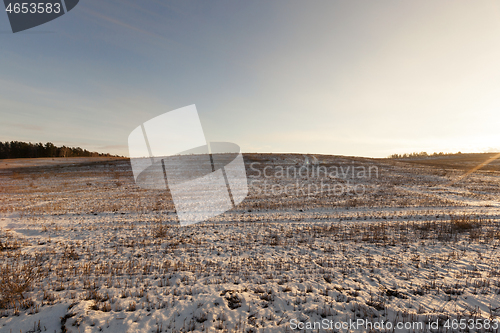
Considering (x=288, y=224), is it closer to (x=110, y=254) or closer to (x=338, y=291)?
(x=338, y=291)

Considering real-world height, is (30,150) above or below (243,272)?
above

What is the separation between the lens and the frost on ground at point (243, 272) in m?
5.07

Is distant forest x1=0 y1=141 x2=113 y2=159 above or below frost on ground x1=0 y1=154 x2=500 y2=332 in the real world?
above

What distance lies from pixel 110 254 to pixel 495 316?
12584 millimetres

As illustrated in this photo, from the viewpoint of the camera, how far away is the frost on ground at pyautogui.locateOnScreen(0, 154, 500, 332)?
507 centimetres

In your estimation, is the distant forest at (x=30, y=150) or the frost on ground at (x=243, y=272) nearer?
the frost on ground at (x=243, y=272)

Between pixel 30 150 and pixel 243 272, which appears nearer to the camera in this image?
pixel 243 272

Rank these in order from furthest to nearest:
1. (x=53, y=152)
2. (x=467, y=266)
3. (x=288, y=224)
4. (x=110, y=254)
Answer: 1. (x=53, y=152)
2. (x=288, y=224)
3. (x=110, y=254)
4. (x=467, y=266)

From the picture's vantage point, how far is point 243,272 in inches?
288

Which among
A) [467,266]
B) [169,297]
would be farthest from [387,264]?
[169,297]

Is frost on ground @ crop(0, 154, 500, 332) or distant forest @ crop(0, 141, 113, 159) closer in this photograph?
frost on ground @ crop(0, 154, 500, 332)

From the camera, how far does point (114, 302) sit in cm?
562

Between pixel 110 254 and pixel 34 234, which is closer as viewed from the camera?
pixel 110 254

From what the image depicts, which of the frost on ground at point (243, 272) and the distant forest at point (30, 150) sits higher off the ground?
the distant forest at point (30, 150)
